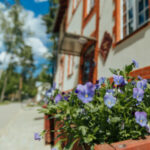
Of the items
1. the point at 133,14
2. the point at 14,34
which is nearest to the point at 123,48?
the point at 133,14

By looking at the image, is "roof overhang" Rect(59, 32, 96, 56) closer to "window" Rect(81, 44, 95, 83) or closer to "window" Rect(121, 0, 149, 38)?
"window" Rect(81, 44, 95, 83)

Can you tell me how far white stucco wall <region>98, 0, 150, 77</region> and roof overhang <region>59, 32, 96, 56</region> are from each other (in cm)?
69

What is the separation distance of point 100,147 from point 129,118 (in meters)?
0.44

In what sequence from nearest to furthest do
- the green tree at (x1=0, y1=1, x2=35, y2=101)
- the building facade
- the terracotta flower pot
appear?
the terracotta flower pot → the building facade → the green tree at (x1=0, y1=1, x2=35, y2=101)

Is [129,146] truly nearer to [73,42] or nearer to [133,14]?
[133,14]

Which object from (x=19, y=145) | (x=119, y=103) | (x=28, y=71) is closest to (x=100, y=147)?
(x=119, y=103)

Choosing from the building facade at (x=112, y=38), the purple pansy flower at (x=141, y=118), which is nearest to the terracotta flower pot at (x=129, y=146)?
the purple pansy flower at (x=141, y=118)

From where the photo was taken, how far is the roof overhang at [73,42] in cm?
528

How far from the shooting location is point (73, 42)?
603cm

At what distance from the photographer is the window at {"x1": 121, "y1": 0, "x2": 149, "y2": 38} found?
3412 millimetres

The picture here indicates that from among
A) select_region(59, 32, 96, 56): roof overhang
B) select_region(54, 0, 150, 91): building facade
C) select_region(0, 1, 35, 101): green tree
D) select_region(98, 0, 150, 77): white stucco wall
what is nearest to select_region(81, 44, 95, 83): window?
select_region(54, 0, 150, 91): building facade

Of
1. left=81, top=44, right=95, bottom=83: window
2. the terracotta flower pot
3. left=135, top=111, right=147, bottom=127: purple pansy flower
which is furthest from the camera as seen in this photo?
left=81, top=44, right=95, bottom=83: window

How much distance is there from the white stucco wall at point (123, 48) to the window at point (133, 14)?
400 mm

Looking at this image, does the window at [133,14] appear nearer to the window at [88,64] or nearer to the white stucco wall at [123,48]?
the white stucco wall at [123,48]
